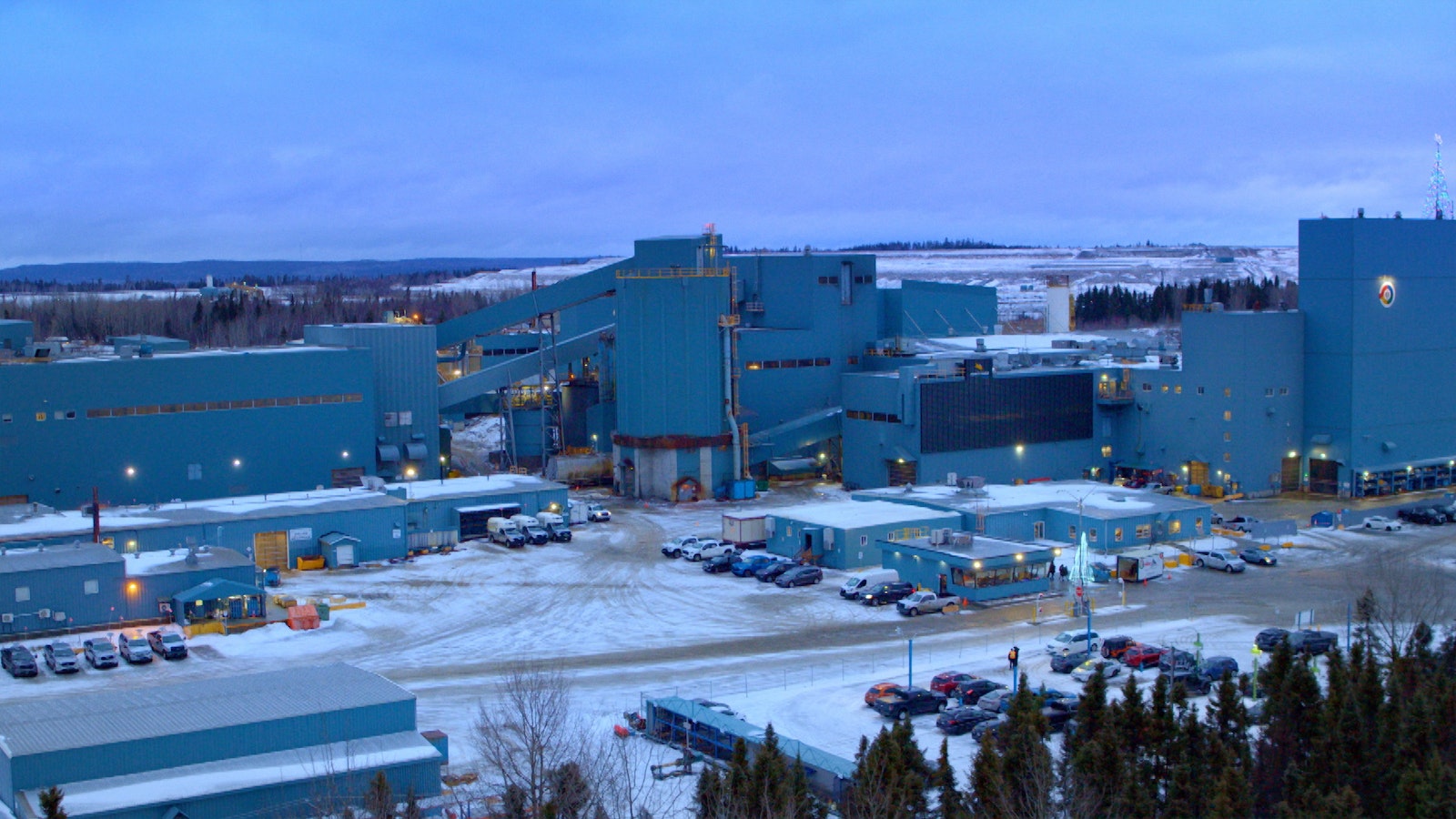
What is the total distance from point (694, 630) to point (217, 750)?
41.4ft

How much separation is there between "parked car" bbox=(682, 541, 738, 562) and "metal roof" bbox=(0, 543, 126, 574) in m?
14.0

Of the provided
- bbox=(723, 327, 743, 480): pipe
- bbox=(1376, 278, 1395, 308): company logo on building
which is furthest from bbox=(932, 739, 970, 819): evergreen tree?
Result: bbox=(1376, 278, 1395, 308): company logo on building

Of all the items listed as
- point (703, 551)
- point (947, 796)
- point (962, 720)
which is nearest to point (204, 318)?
point (703, 551)

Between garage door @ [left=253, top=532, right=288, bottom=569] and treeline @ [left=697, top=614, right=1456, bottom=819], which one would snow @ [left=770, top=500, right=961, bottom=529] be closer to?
garage door @ [left=253, top=532, right=288, bottom=569]

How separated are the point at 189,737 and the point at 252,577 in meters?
13.2

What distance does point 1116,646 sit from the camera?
91.0 feet

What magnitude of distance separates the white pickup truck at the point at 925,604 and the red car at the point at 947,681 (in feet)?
20.4

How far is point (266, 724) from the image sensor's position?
2064 cm

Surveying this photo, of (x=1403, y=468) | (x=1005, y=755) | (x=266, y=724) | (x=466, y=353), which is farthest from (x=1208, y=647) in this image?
(x=466, y=353)

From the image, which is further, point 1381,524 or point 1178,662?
point 1381,524

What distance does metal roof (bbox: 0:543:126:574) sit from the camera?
1247 inches

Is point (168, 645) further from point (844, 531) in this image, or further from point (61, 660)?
point (844, 531)

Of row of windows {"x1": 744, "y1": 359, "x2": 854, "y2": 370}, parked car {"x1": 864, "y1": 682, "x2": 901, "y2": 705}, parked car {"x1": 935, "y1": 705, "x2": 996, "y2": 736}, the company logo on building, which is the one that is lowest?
parked car {"x1": 935, "y1": 705, "x2": 996, "y2": 736}

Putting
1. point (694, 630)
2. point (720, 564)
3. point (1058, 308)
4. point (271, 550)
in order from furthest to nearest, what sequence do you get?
point (1058, 308), point (271, 550), point (720, 564), point (694, 630)
